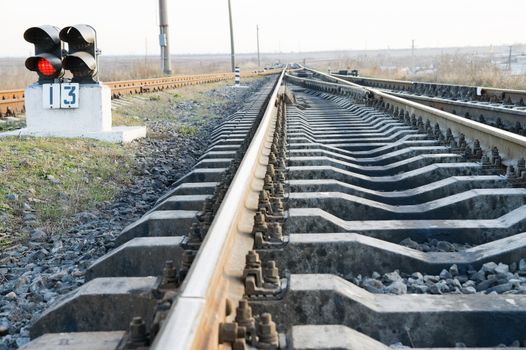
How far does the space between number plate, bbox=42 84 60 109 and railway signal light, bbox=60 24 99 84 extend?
0.31 m

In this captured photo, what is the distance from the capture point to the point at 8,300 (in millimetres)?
3387

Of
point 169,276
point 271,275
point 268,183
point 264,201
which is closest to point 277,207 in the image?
point 264,201

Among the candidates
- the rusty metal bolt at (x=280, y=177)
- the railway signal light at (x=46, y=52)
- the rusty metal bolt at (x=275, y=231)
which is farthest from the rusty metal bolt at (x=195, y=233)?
the railway signal light at (x=46, y=52)

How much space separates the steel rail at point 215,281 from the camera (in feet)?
5.30

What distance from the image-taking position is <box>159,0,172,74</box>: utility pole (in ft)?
91.5

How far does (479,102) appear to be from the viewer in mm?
12930

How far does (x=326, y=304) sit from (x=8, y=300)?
184 centimetres

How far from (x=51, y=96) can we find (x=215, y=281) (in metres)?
7.83

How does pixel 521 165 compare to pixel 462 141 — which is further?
pixel 462 141

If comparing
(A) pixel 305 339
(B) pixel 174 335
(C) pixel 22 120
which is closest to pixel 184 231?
(A) pixel 305 339

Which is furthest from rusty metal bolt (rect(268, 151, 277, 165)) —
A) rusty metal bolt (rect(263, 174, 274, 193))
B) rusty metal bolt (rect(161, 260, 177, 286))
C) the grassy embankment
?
rusty metal bolt (rect(161, 260, 177, 286))

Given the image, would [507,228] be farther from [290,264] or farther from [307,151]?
[307,151]

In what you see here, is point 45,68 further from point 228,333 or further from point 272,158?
point 228,333

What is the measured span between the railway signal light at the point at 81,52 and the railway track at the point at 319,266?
4.54 m
